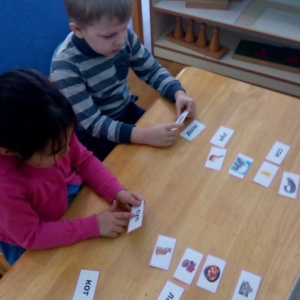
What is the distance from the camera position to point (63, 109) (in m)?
0.88

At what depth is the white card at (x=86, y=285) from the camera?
2.90 ft

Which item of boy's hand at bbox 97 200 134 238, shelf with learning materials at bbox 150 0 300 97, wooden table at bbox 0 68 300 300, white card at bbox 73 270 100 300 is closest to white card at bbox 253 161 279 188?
wooden table at bbox 0 68 300 300

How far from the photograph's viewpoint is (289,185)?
1082mm

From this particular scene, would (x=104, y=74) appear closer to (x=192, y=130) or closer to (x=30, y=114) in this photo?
(x=192, y=130)

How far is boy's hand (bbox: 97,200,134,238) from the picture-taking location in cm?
98

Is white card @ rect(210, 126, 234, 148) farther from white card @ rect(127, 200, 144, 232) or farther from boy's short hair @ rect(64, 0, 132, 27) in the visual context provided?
boy's short hair @ rect(64, 0, 132, 27)

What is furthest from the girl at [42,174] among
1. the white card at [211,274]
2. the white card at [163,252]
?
the white card at [211,274]

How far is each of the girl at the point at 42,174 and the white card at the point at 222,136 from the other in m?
0.32

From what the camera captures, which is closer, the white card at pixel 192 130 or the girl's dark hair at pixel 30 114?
the girl's dark hair at pixel 30 114

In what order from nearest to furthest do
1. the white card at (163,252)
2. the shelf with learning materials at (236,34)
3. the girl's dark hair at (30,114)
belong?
the girl's dark hair at (30,114)
the white card at (163,252)
the shelf with learning materials at (236,34)

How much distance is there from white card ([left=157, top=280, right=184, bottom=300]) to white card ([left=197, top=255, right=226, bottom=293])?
0.16 ft

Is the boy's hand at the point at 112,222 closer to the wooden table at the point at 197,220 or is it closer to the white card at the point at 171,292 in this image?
the wooden table at the point at 197,220

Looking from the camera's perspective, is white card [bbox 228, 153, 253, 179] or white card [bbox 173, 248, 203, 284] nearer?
white card [bbox 173, 248, 203, 284]

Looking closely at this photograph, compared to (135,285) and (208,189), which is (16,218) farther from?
(208,189)
